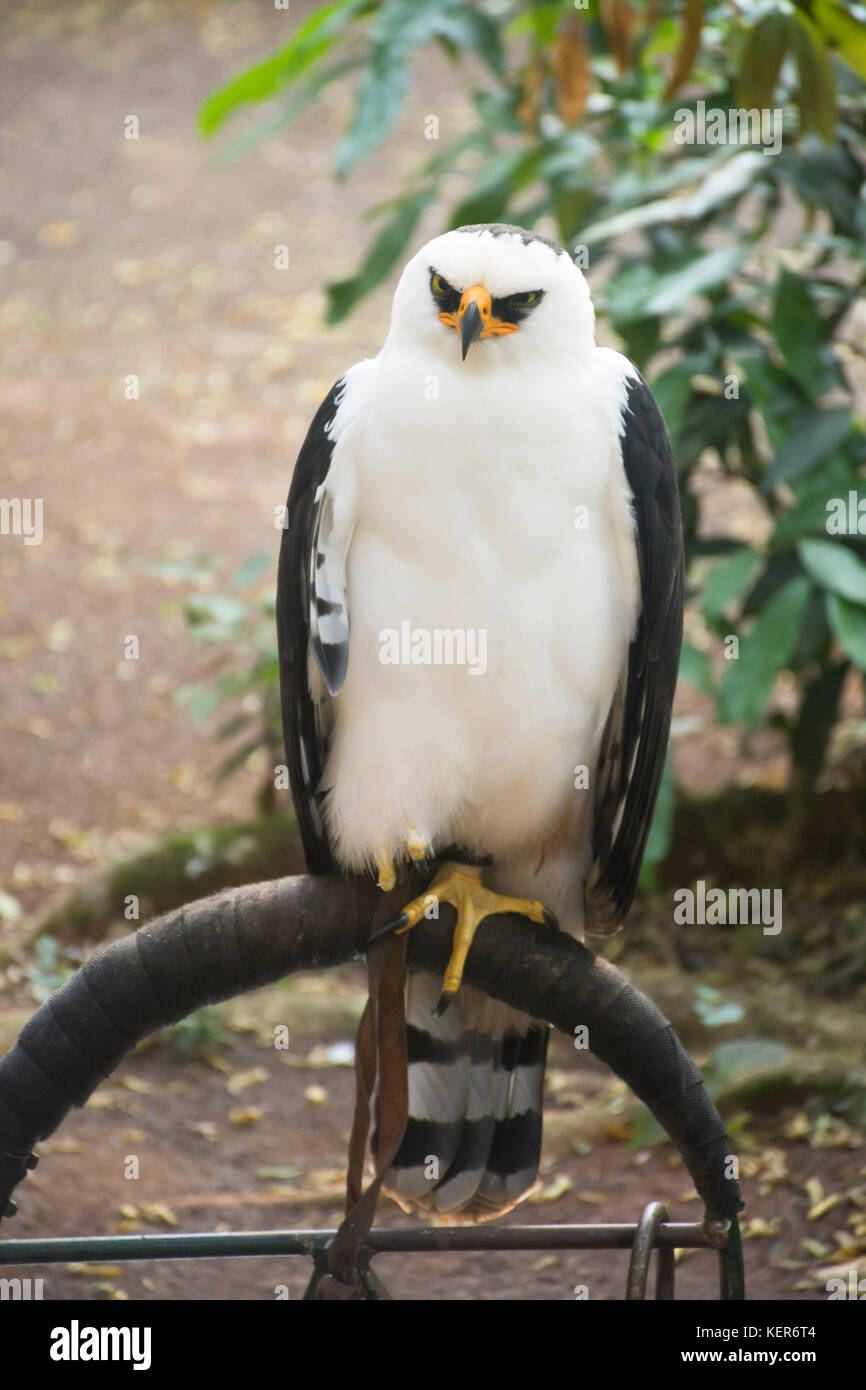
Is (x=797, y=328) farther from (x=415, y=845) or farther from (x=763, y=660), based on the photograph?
(x=415, y=845)

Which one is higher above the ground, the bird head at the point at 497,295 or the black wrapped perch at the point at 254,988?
the bird head at the point at 497,295

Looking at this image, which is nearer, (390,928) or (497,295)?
(390,928)

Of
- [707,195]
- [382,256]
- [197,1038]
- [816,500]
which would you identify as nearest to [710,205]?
[707,195]

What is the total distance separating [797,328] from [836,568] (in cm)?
54

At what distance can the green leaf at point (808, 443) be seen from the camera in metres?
3.23

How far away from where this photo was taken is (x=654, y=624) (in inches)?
91.1

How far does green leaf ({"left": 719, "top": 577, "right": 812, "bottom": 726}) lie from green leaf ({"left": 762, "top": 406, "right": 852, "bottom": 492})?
24 centimetres

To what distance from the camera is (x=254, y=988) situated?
188cm

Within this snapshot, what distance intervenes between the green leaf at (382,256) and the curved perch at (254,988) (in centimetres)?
231

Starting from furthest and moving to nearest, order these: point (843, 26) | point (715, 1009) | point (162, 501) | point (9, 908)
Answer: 1. point (162, 501)
2. point (9, 908)
3. point (715, 1009)
4. point (843, 26)

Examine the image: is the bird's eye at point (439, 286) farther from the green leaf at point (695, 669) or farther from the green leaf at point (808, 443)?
the green leaf at point (695, 669)

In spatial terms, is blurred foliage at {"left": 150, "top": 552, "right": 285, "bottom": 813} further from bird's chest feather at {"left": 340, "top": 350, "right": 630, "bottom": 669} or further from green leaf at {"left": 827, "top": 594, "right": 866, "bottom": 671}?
bird's chest feather at {"left": 340, "top": 350, "right": 630, "bottom": 669}

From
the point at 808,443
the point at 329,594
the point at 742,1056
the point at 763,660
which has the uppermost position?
the point at 808,443

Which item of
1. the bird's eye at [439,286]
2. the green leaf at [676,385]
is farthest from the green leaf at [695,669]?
the bird's eye at [439,286]
